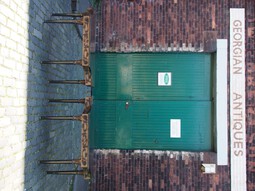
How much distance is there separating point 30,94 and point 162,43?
139 inches

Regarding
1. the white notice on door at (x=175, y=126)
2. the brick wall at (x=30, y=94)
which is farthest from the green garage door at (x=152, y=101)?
the brick wall at (x=30, y=94)

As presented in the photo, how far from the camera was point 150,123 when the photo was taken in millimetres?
7184

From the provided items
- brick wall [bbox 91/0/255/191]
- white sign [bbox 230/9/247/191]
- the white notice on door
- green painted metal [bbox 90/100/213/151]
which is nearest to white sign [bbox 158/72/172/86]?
green painted metal [bbox 90/100/213/151]

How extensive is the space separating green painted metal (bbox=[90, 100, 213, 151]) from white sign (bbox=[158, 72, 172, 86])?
404mm

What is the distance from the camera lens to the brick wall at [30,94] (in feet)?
12.1

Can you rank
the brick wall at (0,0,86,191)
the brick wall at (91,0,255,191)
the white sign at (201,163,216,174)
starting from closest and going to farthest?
1. the brick wall at (0,0,86,191)
2. the white sign at (201,163,216,174)
3. the brick wall at (91,0,255,191)

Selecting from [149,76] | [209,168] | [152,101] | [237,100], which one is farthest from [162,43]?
[209,168]

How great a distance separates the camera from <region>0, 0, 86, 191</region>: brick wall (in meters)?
3.70

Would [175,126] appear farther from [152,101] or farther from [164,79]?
[164,79]

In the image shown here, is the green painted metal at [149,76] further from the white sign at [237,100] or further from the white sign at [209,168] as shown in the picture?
the white sign at [209,168]

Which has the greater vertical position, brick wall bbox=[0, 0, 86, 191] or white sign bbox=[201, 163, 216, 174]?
brick wall bbox=[0, 0, 86, 191]

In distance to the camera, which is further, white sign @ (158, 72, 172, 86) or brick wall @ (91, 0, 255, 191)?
white sign @ (158, 72, 172, 86)

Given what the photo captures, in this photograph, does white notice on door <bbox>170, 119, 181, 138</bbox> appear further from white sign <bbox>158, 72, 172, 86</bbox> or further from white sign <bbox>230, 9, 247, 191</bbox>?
white sign <bbox>230, 9, 247, 191</bbox>

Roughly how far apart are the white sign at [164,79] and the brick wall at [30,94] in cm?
202
